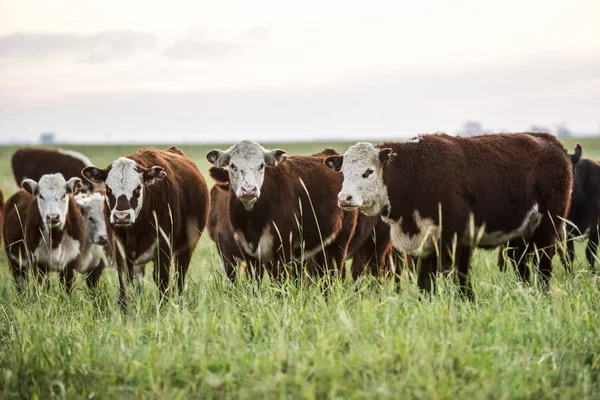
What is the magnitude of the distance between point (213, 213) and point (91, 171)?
3370 millimetres

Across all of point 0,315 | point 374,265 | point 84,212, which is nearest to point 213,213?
point 84,212

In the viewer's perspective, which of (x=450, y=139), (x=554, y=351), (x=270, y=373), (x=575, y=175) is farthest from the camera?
(x=575, y=175)

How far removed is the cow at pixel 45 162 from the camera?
18.0 metres

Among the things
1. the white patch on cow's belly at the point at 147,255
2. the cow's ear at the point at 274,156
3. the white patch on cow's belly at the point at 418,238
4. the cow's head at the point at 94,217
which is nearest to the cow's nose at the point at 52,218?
the cow's head at the point at 94,217

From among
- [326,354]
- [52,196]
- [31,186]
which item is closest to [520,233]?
[326,354]

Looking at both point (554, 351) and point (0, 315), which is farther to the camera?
point (0, 315)

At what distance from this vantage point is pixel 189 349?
499 centimetres

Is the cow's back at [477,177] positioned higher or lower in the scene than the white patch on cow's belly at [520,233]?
higher

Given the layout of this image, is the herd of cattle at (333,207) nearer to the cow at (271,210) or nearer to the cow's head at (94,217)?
the cow at (271,210)

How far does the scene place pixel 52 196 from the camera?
31.2 feet

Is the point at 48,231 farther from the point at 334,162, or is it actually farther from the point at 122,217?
the point at 334,162

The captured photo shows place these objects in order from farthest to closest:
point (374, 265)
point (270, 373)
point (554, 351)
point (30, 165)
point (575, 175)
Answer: point (30, 165) < point (575, 175) < point (374, 265) < point (554, 351) < point (270, 373)

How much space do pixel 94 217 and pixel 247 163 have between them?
150 inches

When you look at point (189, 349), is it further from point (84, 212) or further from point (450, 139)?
point (84, 212)
